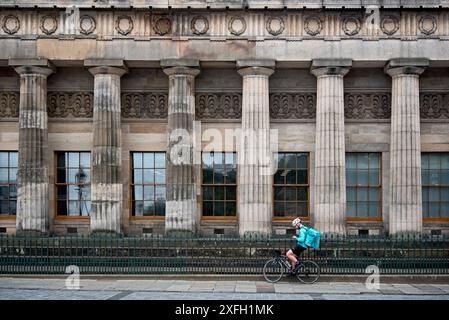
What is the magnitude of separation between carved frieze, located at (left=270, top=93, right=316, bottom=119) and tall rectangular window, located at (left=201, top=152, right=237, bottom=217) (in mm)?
2812

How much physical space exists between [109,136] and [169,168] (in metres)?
2.71

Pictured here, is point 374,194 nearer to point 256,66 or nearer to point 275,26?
point 256,66

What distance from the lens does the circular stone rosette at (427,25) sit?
23.0 meters

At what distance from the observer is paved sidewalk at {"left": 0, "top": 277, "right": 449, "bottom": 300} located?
626 inches

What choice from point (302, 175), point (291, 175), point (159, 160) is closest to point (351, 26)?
point (302, 175)

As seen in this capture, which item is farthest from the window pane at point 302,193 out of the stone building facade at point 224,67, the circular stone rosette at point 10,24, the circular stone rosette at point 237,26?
the circular stone rosette at point 10,24

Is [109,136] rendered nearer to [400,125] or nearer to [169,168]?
[169,168]

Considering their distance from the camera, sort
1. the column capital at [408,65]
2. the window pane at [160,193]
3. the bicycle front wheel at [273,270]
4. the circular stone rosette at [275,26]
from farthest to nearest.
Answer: the window pane at [160,193] < the circular stone rosette at [275,26] < the column capital at [408,65] < the bicycle front wheel at [273,270]

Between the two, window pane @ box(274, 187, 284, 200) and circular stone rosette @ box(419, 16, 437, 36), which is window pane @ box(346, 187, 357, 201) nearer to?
window pane @ box(274, 187, 284, 200)

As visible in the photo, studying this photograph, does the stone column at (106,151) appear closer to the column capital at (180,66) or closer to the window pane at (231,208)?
the column capital at (180,66)

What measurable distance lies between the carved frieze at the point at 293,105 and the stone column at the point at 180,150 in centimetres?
397

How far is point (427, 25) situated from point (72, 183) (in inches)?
640

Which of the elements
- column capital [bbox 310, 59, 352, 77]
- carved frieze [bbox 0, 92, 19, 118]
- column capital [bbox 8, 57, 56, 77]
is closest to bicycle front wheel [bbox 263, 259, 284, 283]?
column capital [bbox 310, 59, 352, 77]

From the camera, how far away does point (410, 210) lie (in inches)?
900
